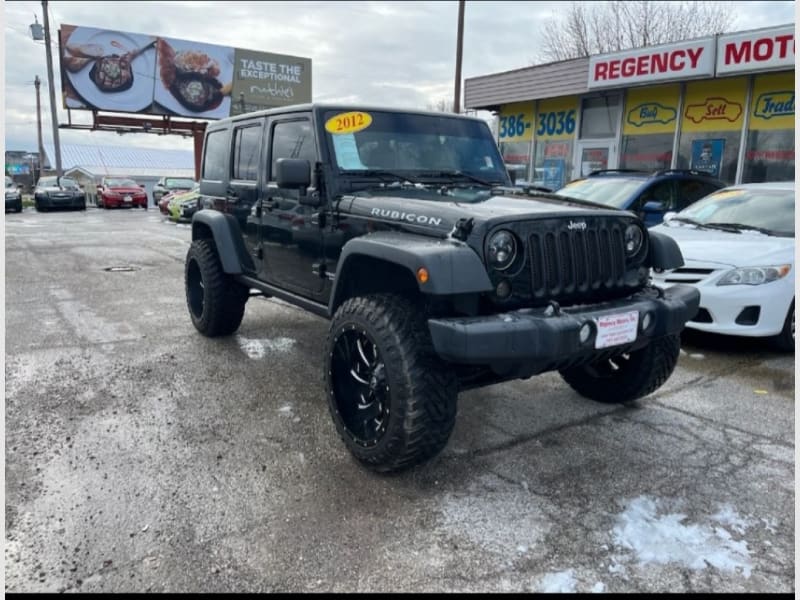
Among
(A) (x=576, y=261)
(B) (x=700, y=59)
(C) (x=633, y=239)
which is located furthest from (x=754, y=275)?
(B) (x=700, y=59)

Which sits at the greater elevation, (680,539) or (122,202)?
(122,202)

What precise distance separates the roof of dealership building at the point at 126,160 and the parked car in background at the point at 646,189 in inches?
1948

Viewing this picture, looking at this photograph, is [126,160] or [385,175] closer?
[385,175]

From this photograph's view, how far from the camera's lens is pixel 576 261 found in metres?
3.28

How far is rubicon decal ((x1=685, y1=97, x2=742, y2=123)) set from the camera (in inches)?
442

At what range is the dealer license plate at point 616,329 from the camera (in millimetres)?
3055

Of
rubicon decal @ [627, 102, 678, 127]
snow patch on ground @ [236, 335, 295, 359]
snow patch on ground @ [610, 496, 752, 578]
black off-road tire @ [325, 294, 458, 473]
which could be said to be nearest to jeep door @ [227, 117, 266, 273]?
snow patch on ground @ [236, 335, 295, 359]

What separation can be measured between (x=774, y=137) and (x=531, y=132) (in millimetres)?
5564

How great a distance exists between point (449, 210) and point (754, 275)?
11.3 ft

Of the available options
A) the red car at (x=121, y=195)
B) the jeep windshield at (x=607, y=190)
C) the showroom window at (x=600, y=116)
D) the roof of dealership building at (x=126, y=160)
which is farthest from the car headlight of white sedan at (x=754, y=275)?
the roof of dealership building at (x=126, y=160)

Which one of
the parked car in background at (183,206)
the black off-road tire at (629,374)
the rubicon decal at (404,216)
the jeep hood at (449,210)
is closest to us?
the jeep hood at (449,210)

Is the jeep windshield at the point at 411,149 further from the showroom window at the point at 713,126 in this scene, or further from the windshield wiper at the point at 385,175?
the showroom window at the point at 713,126

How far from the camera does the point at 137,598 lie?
2.35 m

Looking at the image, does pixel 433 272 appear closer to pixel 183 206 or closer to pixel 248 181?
pixel 248 181
